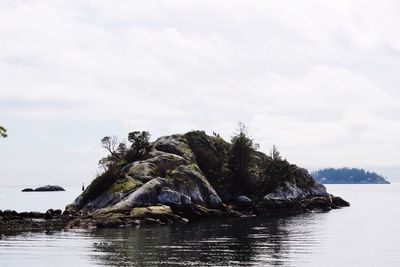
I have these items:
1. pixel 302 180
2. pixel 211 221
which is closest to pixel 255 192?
pixel 302 180

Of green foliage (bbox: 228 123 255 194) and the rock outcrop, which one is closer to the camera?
the rock outcrop

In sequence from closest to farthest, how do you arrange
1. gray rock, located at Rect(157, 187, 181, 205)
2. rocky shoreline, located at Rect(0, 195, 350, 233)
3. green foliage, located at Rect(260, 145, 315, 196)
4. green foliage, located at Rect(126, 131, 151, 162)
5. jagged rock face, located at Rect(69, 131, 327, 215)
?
rocky shoreline, located at Rect(0, 195, 350, 233)
jagged rock face, located at Rect(69, 131, 327, 215)
gray rock, located at Rect(157, 187, 181, 205)
green foliage, located at Rect(126, 131, 151, 162)
green foliage, located at Rect(260, 145, 315, 196)

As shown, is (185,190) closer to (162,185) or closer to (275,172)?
(162,185)

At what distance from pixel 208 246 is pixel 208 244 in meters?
1.79

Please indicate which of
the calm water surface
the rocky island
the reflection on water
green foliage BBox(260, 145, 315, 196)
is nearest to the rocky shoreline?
the rocky island

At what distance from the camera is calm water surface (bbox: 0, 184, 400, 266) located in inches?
1869

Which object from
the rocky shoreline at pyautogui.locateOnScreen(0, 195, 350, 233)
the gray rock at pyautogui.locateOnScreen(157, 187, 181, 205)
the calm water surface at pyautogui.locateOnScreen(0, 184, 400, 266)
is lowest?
the calm water surface at pyautogui.locateOnScreen(0, 184, 400, 266)

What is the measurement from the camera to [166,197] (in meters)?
92.0

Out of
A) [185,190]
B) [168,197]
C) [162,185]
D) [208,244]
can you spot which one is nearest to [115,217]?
[168,197]

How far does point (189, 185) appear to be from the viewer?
324ft

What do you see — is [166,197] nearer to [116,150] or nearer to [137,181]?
Result: [137,181]

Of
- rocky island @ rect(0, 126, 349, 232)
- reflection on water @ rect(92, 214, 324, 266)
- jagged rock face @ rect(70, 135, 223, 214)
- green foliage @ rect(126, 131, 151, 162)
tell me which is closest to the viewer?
reflection on water @ rect(92, 214, 324, 266)

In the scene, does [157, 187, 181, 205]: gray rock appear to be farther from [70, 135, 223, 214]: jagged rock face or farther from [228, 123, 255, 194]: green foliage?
[228, 123, 255, 194]: green foliage

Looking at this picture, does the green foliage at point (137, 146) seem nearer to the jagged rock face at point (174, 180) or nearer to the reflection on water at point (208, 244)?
the jagged rock face at point (174, 180)
